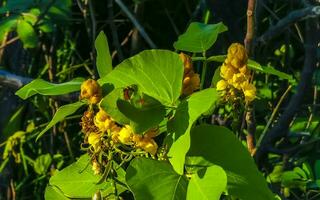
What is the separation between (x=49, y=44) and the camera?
247 centimetres

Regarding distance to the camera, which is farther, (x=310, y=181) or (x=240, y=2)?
(x=240, y=2)

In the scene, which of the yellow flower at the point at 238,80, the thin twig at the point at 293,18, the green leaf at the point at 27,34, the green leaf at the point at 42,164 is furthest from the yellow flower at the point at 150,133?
the green leaf at the point at 42,164

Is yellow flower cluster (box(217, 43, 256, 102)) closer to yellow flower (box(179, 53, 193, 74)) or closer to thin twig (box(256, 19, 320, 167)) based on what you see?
yellow flower (box(179, 53, 193, 74))

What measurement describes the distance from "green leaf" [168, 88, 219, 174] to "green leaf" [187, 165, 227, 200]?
0.03 metres

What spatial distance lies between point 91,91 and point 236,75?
157 millimetres

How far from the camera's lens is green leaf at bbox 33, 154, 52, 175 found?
2301 millimetres

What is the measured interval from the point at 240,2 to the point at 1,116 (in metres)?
1.04

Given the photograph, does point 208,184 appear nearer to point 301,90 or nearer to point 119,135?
point 119,135

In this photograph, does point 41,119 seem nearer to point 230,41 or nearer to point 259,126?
point 259,126

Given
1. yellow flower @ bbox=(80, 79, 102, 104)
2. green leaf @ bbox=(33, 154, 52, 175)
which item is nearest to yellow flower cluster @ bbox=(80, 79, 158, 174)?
yellow flower @ bbox=(80, 79, 102, 104)

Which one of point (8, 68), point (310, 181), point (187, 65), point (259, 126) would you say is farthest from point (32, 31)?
point (187, 65)

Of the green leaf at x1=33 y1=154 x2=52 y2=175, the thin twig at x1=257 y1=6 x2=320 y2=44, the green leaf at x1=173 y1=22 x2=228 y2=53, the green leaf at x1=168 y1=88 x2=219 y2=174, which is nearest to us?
the green leaf at x1=168 y1=88 x2=219 y2=174

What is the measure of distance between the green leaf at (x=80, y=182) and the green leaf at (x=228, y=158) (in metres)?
0.15

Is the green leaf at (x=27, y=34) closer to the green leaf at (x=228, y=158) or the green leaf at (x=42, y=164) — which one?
the green leaf at (x=42, y=164)
